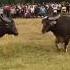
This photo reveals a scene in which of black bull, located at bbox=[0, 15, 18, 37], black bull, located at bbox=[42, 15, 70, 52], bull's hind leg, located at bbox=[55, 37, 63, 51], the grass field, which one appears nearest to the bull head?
black bull, located at bbox=[42, 15, 70, 52]

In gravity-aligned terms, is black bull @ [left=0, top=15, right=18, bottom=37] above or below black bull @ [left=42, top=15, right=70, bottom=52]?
above

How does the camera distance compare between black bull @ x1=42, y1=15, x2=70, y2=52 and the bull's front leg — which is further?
the bull's front leg

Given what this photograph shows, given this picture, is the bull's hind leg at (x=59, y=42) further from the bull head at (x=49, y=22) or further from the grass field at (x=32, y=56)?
the bull head at (x=49, y=22)

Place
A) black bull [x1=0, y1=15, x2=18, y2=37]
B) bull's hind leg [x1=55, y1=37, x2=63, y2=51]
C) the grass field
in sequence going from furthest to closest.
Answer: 1. bull's hind leg [x1=55, y1=37, x2=63, y2=51]
2. black bull [x1=0, y1=15, x2=18, y2=37]
3. the grass field

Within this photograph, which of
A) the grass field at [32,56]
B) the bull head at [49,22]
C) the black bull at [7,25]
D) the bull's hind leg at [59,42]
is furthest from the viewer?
the bull's hind leg at [59,42]

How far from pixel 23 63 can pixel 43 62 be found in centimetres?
64

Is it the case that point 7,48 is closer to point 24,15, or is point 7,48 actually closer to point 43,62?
point 43,62

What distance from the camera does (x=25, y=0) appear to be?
179ft

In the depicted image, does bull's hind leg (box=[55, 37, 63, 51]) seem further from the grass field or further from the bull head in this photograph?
the bull head

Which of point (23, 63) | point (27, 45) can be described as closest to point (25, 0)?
point (27, 45)

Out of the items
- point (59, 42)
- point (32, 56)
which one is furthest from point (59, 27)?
point (32, 56)

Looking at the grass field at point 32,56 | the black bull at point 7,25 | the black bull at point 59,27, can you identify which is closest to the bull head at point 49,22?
the black bull at point 59,27

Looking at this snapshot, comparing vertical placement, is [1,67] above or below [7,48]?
above

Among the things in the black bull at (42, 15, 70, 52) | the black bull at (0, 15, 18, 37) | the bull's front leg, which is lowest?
the bull's front leg
